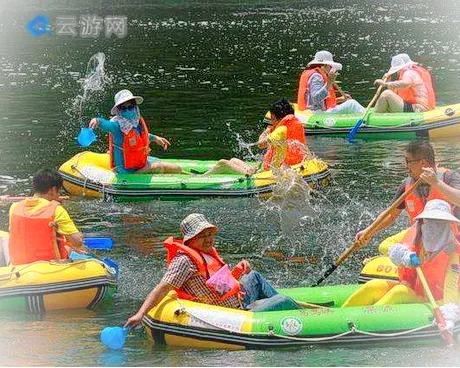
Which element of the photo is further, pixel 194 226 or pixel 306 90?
pixel 306 90

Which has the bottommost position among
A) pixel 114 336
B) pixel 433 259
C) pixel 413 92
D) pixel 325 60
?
pixel 114 336

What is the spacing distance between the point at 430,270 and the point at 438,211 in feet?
1.63

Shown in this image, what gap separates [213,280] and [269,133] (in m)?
5.61

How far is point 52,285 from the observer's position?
34.3 feet

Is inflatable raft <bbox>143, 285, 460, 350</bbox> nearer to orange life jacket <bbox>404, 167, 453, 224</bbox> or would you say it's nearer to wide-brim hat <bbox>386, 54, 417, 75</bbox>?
orange life jacket <bbox>404, 167, 453, 224</bbox>

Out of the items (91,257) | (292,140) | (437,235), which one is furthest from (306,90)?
(437,235)

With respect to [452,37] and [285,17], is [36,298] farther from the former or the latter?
[285,17]

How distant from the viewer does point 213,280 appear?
30.7 feet

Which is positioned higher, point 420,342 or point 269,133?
point 269,133

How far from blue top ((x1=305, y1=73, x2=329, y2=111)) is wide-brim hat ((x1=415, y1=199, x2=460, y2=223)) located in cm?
966

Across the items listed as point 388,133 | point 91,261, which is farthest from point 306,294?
point 388,133

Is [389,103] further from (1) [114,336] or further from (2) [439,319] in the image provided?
(1) [114,336]

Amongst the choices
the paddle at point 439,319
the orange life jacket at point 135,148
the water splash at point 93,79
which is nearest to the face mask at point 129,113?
the orange life jacket at point 135,148

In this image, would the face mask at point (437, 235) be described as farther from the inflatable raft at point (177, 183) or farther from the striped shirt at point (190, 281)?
the inflatable raft at point (177, 183)
